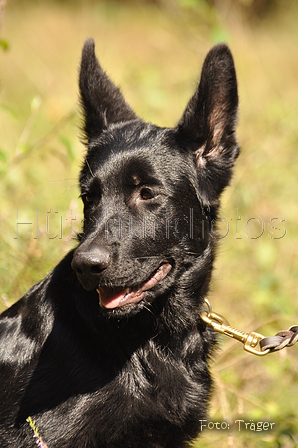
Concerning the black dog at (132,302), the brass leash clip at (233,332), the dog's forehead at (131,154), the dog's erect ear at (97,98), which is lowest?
the brass leash clip at (233,332)

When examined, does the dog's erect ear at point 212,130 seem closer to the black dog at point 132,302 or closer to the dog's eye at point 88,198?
the black dog at point 132,302

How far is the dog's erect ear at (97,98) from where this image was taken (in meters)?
3.26

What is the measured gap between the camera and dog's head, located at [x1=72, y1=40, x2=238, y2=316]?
2688mm

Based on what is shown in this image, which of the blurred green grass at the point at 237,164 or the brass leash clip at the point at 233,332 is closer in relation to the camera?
the brass leash clip at the point at 233,332

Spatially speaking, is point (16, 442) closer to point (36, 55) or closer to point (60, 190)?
point (60, 190)

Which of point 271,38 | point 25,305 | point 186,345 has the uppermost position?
point 271,38

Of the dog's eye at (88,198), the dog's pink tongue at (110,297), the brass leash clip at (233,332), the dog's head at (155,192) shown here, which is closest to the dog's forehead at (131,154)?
the dog's head at (155,192)

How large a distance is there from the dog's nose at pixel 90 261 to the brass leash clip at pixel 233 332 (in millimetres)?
840

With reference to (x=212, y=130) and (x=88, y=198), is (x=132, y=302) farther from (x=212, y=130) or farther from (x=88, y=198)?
(x=212, y=130)

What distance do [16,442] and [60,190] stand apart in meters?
4.10

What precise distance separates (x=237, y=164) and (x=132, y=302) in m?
4.26

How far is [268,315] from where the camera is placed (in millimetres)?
4816

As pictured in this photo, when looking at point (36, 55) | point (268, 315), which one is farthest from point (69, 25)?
point (268, 315)

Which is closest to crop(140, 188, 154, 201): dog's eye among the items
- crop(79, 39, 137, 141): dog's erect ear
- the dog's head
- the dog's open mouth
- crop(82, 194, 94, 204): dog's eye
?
the dog's head
